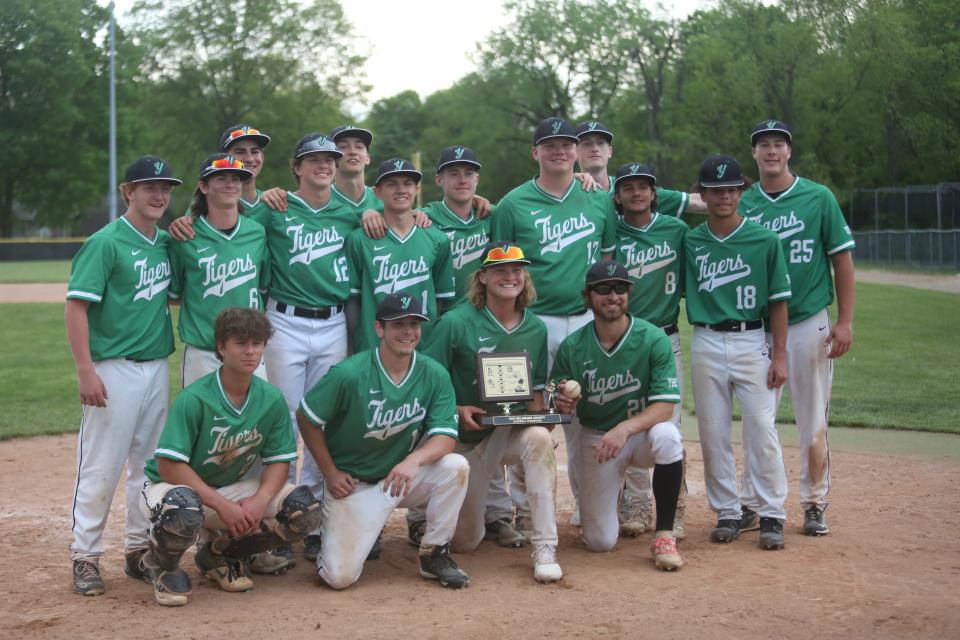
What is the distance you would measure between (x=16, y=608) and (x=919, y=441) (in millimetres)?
7132

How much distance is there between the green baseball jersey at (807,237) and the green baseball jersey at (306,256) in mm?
2502

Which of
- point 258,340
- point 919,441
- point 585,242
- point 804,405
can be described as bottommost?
point 919,441

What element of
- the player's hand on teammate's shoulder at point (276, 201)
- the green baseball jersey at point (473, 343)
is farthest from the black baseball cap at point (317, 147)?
the green baseball jersey at point (473, 343)

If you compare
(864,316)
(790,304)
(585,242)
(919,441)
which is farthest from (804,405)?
(864,316)

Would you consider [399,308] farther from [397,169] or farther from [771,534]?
[771,534]

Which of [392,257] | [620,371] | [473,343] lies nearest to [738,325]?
[620,371]

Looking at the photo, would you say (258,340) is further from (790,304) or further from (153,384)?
(790,304)

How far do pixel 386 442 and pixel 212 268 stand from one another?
1336 millimetres

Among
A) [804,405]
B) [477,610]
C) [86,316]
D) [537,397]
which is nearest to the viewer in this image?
[477,610]

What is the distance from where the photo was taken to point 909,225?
32.4 meters

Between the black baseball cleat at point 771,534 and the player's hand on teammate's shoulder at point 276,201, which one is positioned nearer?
the black baseball cleat at point 771,534

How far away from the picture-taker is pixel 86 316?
5246mm

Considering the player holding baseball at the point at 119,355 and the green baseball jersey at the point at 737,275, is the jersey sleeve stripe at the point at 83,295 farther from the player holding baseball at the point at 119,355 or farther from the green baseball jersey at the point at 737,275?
the green baseball jersey at the point at 737,275

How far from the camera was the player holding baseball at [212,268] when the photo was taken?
5.59 m
